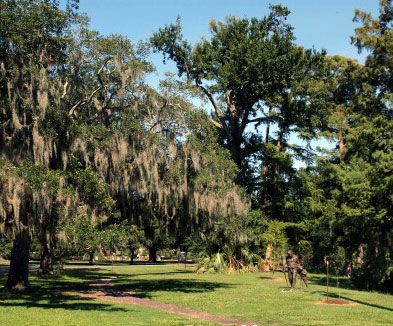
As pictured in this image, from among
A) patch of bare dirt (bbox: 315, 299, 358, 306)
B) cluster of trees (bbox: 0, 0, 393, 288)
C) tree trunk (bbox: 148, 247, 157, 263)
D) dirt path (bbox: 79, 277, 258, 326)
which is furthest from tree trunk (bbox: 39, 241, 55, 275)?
tree trunk (bbox: 148, 247, 157, 263)

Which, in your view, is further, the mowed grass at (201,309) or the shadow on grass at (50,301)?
the shadow on grass at (50,301)

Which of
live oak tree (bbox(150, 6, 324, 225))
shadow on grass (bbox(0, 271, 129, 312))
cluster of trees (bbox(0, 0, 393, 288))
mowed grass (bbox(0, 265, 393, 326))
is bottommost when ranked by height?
shadow on grass (bbox(0, 271, 129, 312))

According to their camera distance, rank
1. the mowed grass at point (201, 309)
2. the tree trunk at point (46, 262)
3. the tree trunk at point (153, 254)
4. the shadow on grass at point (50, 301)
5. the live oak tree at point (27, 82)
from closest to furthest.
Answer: the mowed grass at point (201, 309), the shadow on grass at point (50, 301), the live oak tree at point (27, 82), the tree trunk at point (46, 262), the tree trunk at point (153, 254)

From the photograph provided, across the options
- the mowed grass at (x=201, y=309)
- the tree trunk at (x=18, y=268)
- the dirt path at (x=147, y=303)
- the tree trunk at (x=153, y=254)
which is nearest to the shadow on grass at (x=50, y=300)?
the mowed grass at (x=201, y=309)

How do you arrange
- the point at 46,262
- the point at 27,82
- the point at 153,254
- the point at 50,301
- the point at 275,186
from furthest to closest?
the point at 153,254 → the point at 275,186 → the point at 46,262 → the point at 50,301 → the point at 27,82

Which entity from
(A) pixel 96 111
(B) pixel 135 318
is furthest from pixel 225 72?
(B) pixel 135 318

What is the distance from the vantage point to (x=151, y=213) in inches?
739

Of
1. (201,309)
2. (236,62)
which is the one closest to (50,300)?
(201,309)

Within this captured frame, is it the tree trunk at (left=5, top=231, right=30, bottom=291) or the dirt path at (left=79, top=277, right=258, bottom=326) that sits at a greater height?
the tree trunk at (left=5, top=231, right=30, bottom=291)

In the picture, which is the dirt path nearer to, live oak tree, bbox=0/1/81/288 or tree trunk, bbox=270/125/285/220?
live oak tree, bbox=0/1/81/288

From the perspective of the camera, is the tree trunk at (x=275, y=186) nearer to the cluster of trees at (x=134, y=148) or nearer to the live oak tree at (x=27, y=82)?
the cluster of trees at (x=134, y=148)

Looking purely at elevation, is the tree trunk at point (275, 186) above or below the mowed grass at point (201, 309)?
above

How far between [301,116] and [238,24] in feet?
27.0

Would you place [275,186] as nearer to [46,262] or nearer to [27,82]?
[46,262]
